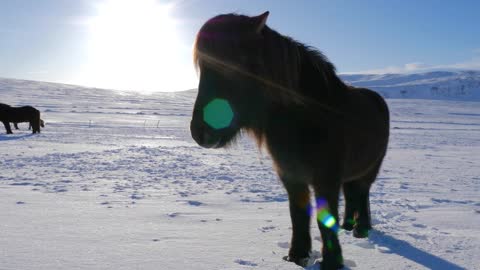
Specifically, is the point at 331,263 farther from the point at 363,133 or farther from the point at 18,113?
the point at 18,113

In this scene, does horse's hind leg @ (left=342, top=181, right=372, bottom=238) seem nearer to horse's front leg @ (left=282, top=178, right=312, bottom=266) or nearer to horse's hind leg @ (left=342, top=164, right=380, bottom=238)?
horse's hind leg @ (left=342, top=164, right=380, bottom=238)

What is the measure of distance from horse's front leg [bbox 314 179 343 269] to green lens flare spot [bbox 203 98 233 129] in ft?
2.68

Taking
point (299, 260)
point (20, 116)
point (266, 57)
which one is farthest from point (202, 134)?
point (20, 116)

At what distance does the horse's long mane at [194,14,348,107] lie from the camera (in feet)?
7.11

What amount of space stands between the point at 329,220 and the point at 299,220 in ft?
1.21

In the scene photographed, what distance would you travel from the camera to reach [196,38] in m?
2.30

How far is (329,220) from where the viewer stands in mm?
2578

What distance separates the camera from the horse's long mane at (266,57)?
217 centimetres

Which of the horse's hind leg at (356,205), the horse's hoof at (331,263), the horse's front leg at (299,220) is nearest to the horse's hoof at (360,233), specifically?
the horse's hind leg at (356,205)

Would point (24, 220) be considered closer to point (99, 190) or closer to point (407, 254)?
point (99, 190)

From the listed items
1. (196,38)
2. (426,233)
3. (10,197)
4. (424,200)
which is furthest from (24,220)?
(424,200)

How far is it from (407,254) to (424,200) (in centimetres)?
259

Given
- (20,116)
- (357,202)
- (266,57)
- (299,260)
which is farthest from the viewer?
(20,116)

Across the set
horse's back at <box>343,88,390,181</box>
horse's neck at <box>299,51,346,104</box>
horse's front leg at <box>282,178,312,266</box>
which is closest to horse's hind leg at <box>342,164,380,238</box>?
horse's back at <box>343,88,390,181</box>
